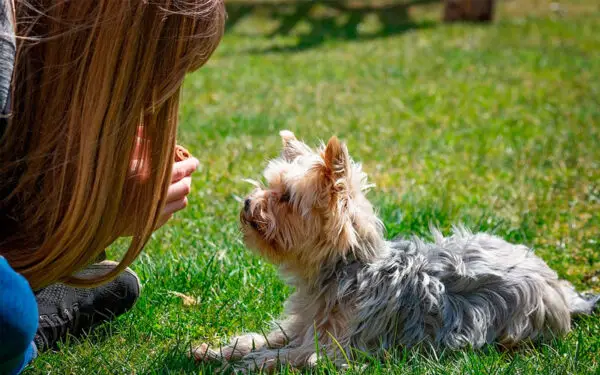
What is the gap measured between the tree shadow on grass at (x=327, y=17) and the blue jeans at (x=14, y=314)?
9.66 metres

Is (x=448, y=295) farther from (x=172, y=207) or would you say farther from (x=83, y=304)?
(x=83, y=304)

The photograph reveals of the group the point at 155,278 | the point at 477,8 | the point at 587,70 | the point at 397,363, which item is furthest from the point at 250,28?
the point at 397,363

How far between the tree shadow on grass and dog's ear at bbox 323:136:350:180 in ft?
28.8

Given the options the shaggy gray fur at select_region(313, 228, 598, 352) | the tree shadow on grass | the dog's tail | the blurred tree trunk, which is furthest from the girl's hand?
the blurred tree trunk

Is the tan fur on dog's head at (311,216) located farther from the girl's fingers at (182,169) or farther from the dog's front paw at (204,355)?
the dog's front paw at (204,355)

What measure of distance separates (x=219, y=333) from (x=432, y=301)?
96cm

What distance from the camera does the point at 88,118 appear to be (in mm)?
2656

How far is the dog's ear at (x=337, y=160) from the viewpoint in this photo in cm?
322

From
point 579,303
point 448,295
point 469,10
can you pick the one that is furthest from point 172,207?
point 469,10

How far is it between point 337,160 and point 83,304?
130 cm

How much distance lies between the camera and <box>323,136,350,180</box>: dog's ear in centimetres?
322

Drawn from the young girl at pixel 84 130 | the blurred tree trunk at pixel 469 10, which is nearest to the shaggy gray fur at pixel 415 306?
the young girl at pixel 84 130

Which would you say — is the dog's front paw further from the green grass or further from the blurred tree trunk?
the blurred tree trunk

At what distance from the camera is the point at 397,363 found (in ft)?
10.6
